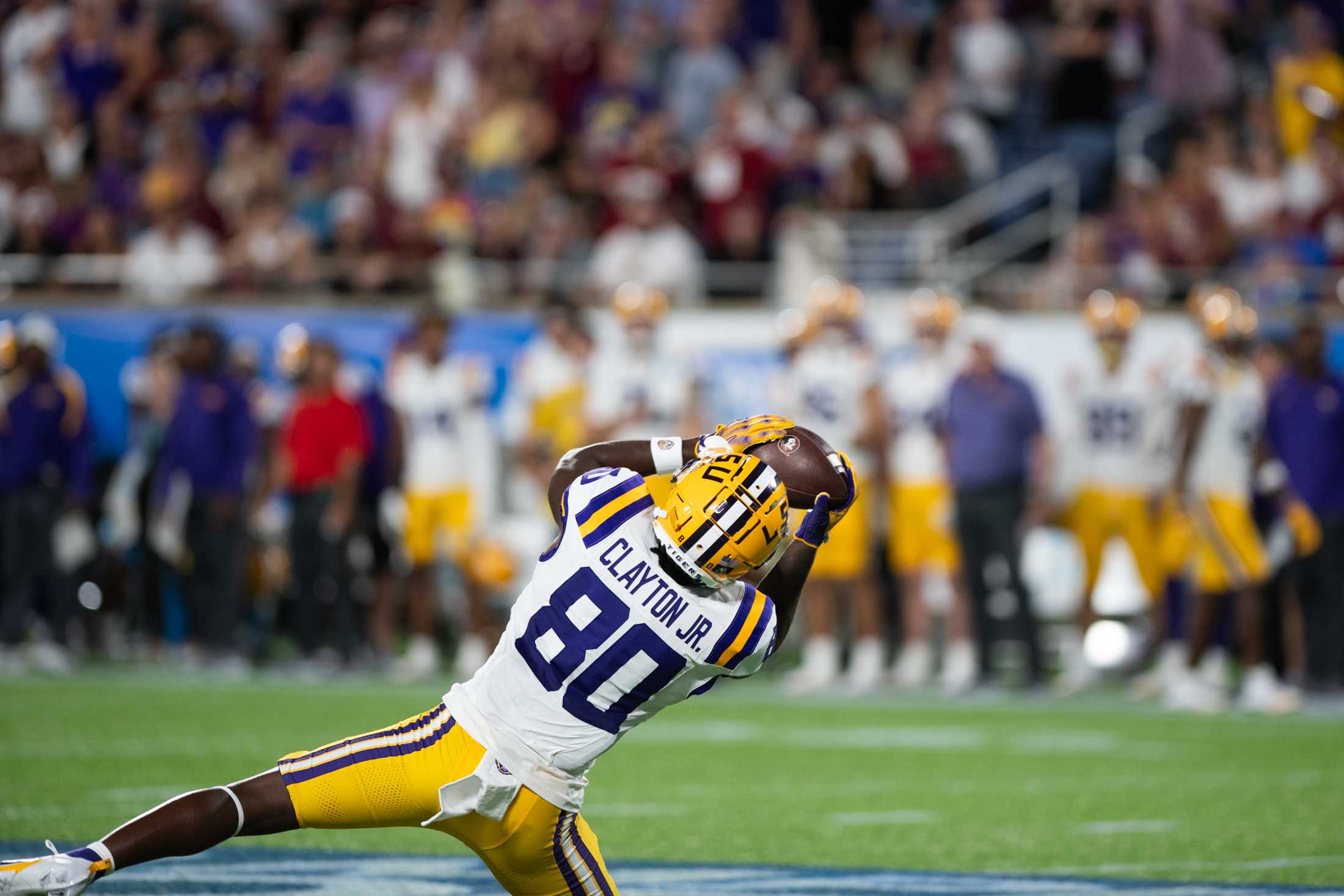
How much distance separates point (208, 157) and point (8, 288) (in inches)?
109

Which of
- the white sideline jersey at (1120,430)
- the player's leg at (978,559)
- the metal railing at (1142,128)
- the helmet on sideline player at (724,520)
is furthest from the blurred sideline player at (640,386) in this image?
the helmet on sideline player at (724,520)

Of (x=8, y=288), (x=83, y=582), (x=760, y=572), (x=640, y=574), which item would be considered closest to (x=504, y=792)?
(x=640, y=574)

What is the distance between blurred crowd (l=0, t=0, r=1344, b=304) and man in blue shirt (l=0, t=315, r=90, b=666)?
2.40 m

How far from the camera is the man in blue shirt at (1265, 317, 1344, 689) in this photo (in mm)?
11516

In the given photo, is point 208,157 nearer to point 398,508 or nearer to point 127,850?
point 398,508

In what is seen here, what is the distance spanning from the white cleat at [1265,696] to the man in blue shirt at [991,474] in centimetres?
120

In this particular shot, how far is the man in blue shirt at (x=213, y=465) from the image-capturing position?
1287 centimetres

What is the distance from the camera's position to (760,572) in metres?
5.06

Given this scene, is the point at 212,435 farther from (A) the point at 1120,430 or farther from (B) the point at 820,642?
(A) the point at 1120,430

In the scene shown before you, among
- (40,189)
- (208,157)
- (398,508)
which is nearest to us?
(398,508)

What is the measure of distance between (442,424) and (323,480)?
Answer: 0.82 m

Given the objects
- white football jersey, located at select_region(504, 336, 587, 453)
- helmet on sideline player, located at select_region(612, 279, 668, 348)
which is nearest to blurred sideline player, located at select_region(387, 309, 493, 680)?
white football jersey, located at select_region(504, 336, 587, 453)

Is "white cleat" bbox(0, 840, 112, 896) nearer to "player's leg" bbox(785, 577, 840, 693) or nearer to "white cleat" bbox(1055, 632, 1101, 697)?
"player's leg" bbox(785, 577, 840, 693)

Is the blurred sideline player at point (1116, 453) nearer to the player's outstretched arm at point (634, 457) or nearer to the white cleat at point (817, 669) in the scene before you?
the white cleat at point (817, 669)
